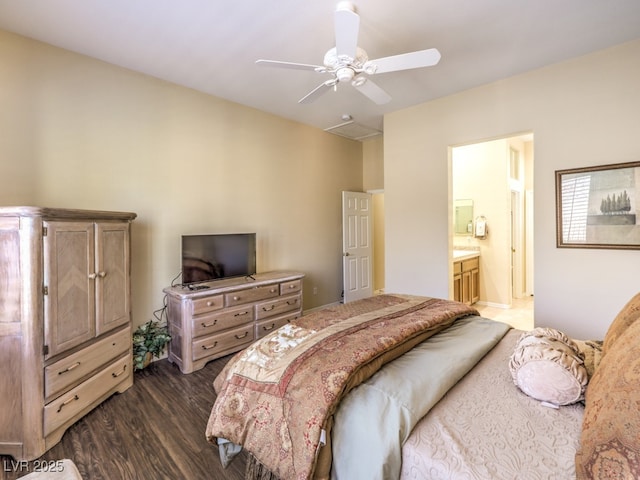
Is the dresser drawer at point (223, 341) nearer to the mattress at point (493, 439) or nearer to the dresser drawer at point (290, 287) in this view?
the dresser drawer at point (290, 287)

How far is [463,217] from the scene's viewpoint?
17.7ft

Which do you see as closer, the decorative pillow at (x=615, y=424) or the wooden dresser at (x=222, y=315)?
the decorative pillow at (x=615, y=424)

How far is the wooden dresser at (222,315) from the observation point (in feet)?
9.48

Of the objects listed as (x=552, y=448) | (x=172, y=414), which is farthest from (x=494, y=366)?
(x=172, y=414)

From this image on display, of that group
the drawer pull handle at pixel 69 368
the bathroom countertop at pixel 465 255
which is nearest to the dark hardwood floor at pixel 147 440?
the drawer pull handle at pixel 69 368

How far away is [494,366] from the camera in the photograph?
1.62 m

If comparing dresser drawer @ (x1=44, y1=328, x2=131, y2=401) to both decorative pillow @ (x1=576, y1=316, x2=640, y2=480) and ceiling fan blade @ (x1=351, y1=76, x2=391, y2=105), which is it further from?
ceiling fan blade @ (x1=351, y1=76, x2=391, y2=105)

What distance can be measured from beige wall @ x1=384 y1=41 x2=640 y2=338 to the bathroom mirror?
1875 mm

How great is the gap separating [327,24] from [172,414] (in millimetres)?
3145

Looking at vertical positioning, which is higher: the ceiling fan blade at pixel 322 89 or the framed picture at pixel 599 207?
the ceiling fan blade at pixel 322 89

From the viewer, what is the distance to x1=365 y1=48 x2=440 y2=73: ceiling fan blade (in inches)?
78.9

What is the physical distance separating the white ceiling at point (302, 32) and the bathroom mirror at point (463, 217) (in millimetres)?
2506

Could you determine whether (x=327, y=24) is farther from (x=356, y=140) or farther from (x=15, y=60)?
(x=356, y=140)

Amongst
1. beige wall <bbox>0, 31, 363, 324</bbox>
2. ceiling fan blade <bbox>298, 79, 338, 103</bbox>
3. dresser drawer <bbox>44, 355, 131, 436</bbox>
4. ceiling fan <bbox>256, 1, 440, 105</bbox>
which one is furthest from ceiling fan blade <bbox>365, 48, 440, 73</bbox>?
dresser drawer <bbox>44, 355, 131, 436</bbox>
